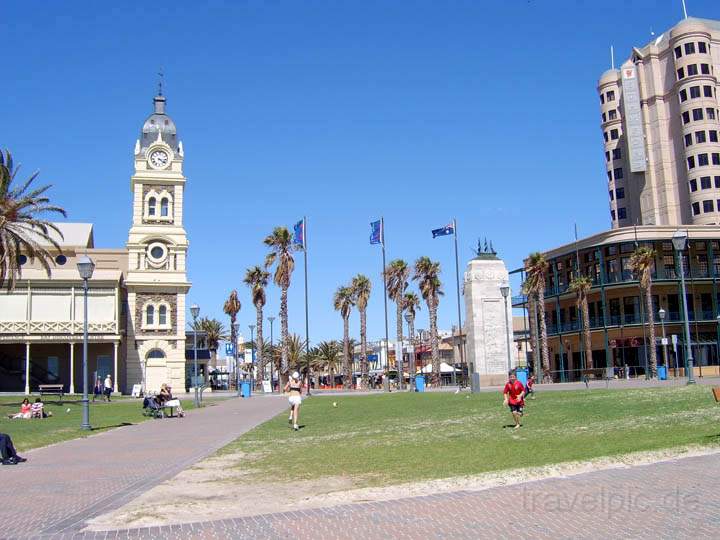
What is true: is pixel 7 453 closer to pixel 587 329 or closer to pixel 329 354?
pixel 587 329

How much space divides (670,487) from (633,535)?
7.22 feet

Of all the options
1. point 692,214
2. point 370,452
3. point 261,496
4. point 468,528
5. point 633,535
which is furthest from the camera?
point 692,214

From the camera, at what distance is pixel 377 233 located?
52.6m

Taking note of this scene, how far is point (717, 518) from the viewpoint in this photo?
24.6 ft

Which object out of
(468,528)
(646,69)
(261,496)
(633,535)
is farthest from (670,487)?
(646,69)

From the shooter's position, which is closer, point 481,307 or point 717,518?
point 717,518

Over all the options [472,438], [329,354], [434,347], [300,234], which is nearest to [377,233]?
[300,234]

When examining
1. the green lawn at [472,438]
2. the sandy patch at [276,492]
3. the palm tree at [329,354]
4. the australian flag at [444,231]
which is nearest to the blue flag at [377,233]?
the australian flag at [444,231]

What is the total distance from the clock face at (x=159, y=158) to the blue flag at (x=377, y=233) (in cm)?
1831

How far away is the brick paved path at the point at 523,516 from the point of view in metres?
7.37

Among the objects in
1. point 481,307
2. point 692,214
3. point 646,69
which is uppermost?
point 646,69

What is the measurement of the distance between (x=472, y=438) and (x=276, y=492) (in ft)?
19.4

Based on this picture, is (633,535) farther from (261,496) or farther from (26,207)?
(26,207)

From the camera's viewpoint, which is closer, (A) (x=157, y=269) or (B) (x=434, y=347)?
(A) (x=157, y=269)
